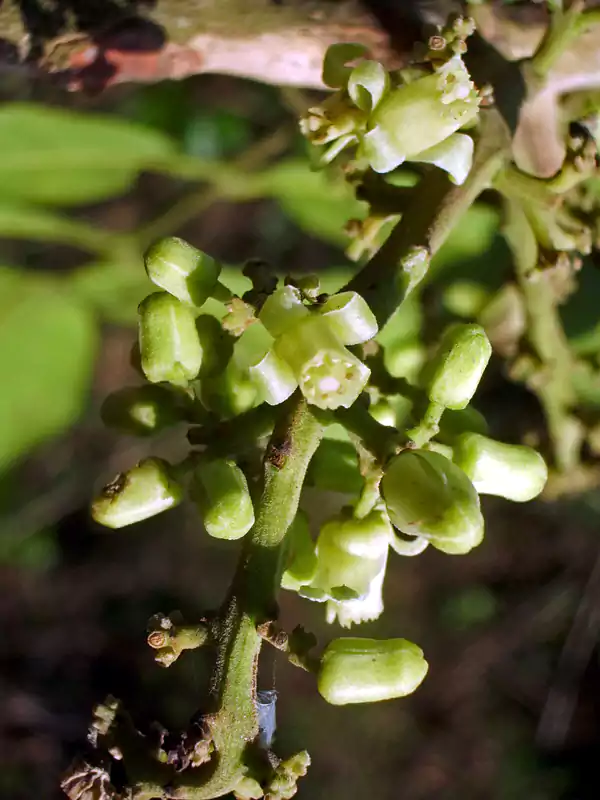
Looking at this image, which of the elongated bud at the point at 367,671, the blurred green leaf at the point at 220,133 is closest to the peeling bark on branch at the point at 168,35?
the elongated bud at the point at 367,671

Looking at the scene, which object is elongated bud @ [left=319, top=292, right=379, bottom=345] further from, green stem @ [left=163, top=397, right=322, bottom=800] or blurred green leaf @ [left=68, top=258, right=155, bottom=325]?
blurred green leaf @ [left=68, top=258, right=155, bottom=325]

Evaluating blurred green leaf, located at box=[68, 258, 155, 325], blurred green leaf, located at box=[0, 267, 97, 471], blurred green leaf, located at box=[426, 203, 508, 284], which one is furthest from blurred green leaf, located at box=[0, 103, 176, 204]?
blurred green leaf, located at box=[426, 203, 508, 284]

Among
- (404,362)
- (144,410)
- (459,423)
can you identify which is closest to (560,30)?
(404,362)

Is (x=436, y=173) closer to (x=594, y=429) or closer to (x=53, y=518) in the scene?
(x=594, y=429)

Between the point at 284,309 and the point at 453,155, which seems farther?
the point at 453,155

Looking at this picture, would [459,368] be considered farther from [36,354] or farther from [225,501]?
[36,354]

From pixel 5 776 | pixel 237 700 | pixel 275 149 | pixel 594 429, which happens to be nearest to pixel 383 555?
pixel 237 700
